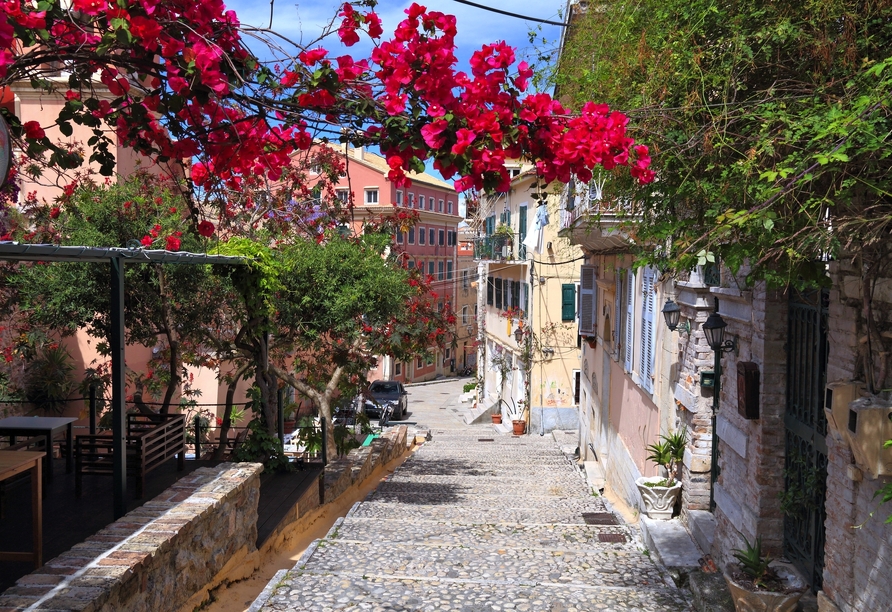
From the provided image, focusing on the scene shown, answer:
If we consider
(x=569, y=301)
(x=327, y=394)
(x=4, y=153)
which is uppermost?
(x=4, y=153)

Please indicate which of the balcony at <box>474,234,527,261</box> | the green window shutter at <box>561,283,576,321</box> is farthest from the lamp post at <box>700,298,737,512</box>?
the balcony at <box>474,234,527,261</box>

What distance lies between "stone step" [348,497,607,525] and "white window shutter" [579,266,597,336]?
7.24m

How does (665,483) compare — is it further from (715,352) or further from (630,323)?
(630,323)

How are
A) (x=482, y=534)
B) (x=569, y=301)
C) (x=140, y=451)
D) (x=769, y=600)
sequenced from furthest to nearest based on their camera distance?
(x=569, y=301), (x=482, y=534), (x=140, y=451), (x=769, y=600)

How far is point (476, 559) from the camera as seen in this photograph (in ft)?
25.3

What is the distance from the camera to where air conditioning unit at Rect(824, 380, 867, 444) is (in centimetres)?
432

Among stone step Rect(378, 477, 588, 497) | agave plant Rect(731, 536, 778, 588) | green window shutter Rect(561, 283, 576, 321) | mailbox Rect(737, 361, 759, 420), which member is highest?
green window shutter Rect(561, 283, 576, 321)

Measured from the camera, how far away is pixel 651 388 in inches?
428

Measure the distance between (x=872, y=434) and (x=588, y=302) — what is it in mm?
14236

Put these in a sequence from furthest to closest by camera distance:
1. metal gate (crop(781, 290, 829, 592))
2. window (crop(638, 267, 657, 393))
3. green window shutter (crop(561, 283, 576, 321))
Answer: green window shutter (crop(561, 283, 576, 321)), window (crop(638, 267, 657, 393)), metal gate (crop(781, 290, 829, 592))

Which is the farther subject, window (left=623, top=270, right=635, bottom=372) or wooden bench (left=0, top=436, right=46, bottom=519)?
window (left=623, top=270, right=635, bottom=372)

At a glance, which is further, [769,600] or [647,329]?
[647,329]

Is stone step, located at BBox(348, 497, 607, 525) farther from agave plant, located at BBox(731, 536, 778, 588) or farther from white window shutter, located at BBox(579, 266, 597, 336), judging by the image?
white window shutter, located at BBox(579, 266, 597, 336)

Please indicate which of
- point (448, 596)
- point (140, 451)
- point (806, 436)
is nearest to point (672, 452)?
point (806, 436)
